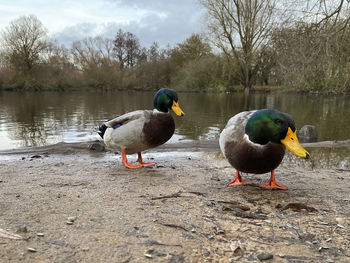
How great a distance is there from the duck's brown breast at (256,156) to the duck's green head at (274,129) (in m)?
0.07

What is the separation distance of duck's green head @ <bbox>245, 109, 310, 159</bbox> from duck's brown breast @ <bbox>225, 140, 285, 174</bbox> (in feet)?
0.23

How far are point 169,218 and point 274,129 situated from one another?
115 cm

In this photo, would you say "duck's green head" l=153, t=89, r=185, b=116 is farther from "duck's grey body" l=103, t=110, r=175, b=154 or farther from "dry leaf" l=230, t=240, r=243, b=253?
"dry leaf" l=230, t=240, r=243, b=253

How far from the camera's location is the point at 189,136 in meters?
7.98

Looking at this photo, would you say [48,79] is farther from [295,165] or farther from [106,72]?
[295,165]

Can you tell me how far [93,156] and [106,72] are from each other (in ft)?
120

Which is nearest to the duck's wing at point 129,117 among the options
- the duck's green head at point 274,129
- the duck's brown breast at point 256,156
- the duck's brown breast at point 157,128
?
the duck's brown breast at point 157,128

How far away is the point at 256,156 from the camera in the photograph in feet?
8.41

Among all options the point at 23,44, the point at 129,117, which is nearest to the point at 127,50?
the point at 23,44

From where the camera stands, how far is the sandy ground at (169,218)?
1732 mm

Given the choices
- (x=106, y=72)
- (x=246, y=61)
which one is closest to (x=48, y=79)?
(x=106, y=72)

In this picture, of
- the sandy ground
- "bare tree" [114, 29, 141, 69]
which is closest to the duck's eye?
the sandy ground

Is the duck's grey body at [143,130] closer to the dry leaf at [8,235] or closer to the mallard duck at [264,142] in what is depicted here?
the mallard duck at [264,142]

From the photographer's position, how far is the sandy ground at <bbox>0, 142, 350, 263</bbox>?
1732 millimetres
